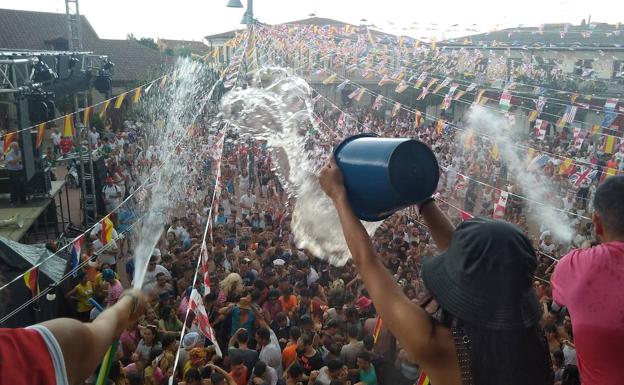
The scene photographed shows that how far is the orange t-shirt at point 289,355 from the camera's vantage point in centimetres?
515

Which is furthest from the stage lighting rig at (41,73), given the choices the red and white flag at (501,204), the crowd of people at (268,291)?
the red and white flag at (501,204)

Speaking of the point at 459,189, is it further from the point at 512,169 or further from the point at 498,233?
the point at 498,233

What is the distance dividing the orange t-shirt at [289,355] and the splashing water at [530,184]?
Answer: 5.19 m

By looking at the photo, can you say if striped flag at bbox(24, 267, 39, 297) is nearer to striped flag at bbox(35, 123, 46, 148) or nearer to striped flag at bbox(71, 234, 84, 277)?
striped flag at bbox(71, 234, 84, 277)

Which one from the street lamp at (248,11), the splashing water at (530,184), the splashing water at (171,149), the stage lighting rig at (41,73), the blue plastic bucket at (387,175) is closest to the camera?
the blue plastic bucket at (387,175)

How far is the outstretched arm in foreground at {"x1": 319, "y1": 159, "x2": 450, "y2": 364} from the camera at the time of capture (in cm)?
144

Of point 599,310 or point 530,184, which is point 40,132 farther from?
point 530,184

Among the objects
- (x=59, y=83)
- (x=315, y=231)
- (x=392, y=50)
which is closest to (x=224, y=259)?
(x=315, y=231)

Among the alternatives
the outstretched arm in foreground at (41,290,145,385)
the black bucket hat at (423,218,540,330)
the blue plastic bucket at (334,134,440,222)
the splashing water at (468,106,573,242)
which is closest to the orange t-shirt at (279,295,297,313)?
the splashing water at (468,106,573,242)

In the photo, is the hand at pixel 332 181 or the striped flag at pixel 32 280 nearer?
the hand at pixel 332 181

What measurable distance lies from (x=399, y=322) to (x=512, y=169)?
49.3 ft

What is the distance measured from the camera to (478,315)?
1390 mm

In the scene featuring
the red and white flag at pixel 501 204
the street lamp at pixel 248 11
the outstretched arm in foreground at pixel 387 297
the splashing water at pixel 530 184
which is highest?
the street lamp at pixel 248 11

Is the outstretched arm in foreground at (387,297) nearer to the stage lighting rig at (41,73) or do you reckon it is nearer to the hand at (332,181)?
the hand at (332,181)
